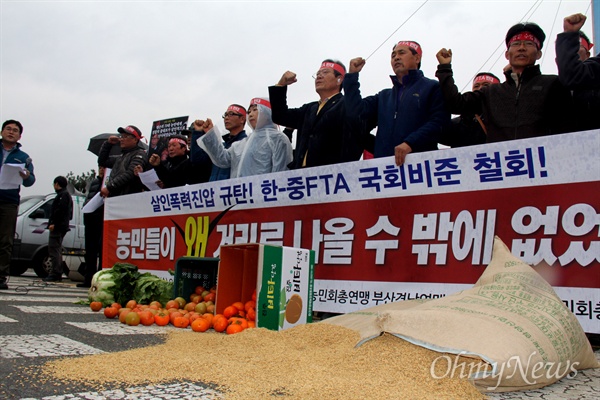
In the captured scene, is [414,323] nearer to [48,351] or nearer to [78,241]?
[48,351]

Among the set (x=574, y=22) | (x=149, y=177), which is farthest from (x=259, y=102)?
(x=574, y=22)

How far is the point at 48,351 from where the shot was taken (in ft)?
9.60

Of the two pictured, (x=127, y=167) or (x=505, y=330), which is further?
(x=127, y=167)

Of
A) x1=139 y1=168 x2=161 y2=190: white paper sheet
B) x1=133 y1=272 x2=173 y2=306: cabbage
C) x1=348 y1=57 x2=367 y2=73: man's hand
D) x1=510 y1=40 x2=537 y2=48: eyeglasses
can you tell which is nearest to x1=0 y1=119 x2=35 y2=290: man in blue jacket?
x1=139 y1=168 x2=161 y2=190: white paper sheet

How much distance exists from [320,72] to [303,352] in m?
3.55

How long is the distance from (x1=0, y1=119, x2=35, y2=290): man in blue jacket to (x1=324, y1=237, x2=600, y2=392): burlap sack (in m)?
5.67

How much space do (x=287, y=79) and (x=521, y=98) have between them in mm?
2666

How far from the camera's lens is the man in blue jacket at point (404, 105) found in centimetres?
476

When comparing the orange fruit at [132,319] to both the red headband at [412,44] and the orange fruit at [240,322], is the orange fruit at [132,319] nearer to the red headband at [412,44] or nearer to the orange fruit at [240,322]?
the orange fruit at [240,322]

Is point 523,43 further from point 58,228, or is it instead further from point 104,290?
point 58,228

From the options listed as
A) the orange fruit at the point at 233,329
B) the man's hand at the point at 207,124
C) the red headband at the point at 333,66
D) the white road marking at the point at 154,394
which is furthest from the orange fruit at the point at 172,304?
the red headband at the point at 333,66

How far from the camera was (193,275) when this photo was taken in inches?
212

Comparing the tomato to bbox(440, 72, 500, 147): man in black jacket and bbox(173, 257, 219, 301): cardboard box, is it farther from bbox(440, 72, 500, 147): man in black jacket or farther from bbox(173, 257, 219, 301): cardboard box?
bbox(440, 72, 500, 147): man in black jacket

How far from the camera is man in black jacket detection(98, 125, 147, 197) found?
7.82 m
